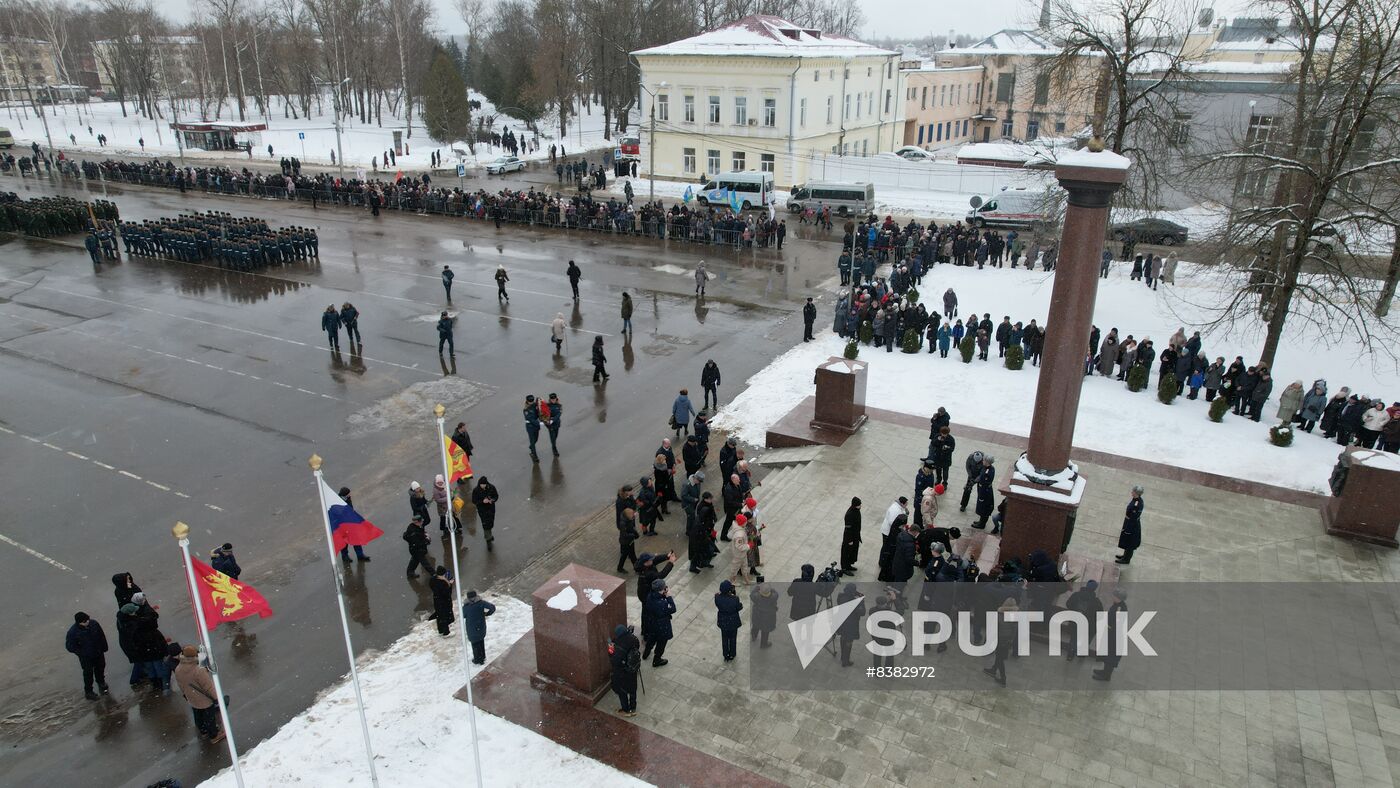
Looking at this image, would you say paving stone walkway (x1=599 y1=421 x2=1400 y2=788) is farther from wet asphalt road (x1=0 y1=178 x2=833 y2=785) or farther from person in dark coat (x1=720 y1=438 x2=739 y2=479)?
wet asphalt road (x1=0 y1=178 x2=833 y2=785)

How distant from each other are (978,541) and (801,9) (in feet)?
314

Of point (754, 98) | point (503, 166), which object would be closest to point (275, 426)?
point (754, 98)

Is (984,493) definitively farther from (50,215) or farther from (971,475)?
(50,215)

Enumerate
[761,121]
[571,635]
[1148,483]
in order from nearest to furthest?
1. [571,635]
2. [1148,483]
3. [761,121]

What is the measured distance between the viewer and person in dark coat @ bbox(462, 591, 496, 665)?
1043 cm

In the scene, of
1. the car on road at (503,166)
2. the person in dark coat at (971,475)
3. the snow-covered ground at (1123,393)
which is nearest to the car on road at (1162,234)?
the snow-covered ground at (1123,393)

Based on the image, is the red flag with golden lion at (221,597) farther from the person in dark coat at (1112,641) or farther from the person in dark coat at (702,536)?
the person in dark coat at (1112,641)

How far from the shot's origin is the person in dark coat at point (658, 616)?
10086mm

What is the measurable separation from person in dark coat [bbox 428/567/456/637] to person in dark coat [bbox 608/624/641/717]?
2768mm

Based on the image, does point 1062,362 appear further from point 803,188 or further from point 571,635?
point 803,188

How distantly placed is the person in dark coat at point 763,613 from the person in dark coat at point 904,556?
179cm

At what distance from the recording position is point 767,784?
8719 millimetres

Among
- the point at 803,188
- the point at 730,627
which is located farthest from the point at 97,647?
the point at 803,188

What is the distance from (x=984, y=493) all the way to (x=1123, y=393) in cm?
761
